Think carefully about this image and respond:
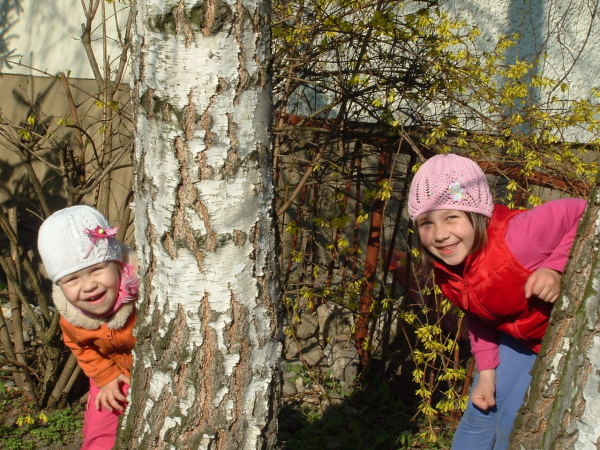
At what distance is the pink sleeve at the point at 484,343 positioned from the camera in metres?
2.92

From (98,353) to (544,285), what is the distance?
1.87 metres

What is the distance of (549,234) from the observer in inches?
96.5

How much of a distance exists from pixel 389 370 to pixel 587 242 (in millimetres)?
2726

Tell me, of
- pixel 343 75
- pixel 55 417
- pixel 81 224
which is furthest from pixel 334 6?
pixel 55 417

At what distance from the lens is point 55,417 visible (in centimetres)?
401

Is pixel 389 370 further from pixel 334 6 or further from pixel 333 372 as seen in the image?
pixel 334 6

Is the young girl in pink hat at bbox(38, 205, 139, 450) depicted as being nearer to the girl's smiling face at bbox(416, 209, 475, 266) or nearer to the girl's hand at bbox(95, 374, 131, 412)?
the girl's hand at bbox(95, 374, 131, 412)

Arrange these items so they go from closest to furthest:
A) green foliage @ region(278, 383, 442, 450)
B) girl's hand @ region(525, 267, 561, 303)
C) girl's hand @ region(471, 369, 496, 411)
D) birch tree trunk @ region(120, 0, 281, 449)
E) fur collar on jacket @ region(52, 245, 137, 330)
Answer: birch tree trunk @ region(120, 0, 281, 449)
girl's hand @ region(525, 267, 561, 303)
fur collar on jacket @ region(52, 245, 137, 330)
girl's hand @ region(471, 369, 496, 411)
green foliage @ region(278, 383, 442, 450)

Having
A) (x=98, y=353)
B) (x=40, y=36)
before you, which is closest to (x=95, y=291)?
(x=98, y=353)

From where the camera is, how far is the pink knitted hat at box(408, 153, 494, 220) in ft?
8.43

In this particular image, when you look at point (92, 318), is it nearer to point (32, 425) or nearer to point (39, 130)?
point (32, 425)

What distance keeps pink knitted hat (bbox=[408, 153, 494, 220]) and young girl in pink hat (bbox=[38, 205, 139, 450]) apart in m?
1.17

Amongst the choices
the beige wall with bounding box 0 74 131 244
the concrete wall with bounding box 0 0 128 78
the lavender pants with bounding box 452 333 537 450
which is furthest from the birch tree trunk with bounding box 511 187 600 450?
the concrete wall with bounding box 0 0 128 78

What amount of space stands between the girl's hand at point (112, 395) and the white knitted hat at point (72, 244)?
548mm
